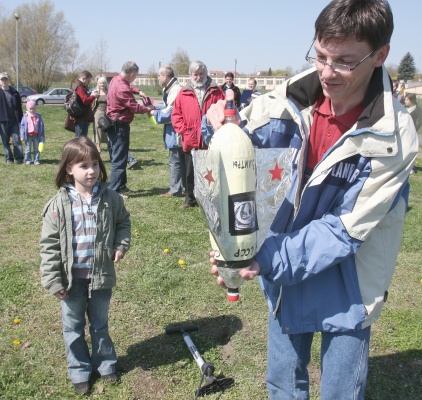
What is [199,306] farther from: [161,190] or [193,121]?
[161,190]

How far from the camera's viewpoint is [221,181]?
184 centimetres

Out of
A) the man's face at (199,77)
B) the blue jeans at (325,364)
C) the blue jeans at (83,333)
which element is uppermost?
the man's face at (199,77)

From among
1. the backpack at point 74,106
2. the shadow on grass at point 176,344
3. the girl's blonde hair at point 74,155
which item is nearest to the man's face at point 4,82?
the backpack at point 74,106

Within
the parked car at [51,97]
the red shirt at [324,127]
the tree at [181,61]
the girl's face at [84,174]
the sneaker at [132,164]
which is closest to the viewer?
the red shirt at [324,127]

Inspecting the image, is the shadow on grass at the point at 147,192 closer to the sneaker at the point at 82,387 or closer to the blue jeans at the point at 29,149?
the blue jeans at the point at 29,149

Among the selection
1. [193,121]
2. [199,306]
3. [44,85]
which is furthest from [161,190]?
[44,85]

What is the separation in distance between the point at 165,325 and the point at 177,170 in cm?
470

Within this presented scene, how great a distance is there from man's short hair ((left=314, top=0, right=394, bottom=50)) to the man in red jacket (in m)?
5.27

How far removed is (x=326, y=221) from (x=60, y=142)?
14.5 meters

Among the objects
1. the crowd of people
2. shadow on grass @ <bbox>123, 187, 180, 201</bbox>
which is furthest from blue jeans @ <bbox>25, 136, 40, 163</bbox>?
the crowd of people

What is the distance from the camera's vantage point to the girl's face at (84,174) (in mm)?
3197

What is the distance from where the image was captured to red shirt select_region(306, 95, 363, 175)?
6.73 ft

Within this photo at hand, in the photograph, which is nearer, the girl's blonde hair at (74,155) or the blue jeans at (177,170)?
the girl's blonde hair at (74,155)

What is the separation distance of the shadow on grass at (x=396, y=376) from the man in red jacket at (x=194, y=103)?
4229 mm
